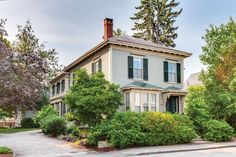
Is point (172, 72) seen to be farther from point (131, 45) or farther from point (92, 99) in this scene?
point (92, 99)

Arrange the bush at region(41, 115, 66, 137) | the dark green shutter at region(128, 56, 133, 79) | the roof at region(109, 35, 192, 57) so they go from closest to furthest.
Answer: the roof at region(109, 35, 192, 57)
the dark green shutter at region(128, 56, 133, 79)
the bush at region(41, 115, 66, 137)

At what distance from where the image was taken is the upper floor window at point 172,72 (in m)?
23.8

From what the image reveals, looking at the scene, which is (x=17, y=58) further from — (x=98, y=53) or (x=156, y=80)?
(x=156, y=80)

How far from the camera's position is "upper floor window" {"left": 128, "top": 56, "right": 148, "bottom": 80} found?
865 inches

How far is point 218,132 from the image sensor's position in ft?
62.4

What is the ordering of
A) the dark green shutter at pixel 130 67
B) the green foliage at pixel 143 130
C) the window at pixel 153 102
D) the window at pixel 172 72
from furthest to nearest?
the window at pixel 172 72
the window at pixel 153 102
the dark green shutter at pixel 130 67
the green foliage at pixel 143 130

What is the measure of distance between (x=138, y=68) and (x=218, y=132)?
24.5 feet

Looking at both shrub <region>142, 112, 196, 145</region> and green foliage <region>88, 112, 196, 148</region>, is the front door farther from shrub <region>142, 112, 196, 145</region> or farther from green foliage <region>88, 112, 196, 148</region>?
shrub <region>142, 112, 196, 145</region>

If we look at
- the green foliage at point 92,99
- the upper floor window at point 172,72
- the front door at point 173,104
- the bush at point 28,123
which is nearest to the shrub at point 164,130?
the green foliage at point 92,99

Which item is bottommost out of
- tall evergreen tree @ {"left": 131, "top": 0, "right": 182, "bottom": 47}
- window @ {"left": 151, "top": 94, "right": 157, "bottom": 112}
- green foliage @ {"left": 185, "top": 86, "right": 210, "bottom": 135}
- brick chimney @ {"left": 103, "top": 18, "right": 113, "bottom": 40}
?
green foliage @ {"left": 185, "top": 86, "right": 210, "bottom": 135}

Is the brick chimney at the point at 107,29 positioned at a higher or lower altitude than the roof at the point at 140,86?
higher

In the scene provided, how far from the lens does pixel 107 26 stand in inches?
946

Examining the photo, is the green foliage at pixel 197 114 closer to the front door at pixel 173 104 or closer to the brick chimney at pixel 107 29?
the front door at pixel 173 104

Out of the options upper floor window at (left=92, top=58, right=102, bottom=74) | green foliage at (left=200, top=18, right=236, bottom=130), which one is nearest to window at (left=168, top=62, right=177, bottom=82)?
green foliage at (left=200, top=18, right=236, bottom=130)
